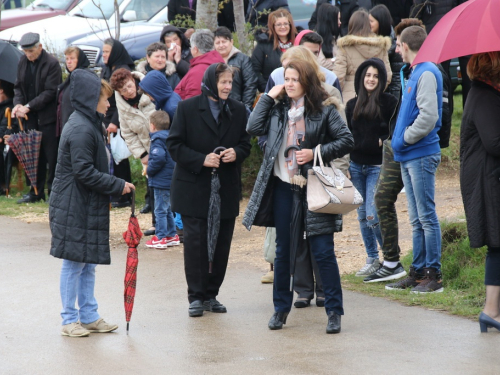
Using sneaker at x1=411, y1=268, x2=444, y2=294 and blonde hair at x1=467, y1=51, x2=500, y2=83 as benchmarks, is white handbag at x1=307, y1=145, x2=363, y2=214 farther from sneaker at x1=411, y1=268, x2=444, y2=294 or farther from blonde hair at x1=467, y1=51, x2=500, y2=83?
sneaker at x1=411, y1=268, x2=444, y2=294

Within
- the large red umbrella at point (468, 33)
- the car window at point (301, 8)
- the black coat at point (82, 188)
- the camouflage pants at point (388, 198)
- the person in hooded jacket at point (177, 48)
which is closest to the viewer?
the large red umbrella at point (468, 33)

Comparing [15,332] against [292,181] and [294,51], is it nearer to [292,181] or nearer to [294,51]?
[292,181]

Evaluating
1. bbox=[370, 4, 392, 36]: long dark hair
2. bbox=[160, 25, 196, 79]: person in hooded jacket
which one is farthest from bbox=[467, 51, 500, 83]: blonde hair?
bbox=[160, 25, 196, 79]: person in hooded jacket

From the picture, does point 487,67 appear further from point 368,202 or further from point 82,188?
point 82,188

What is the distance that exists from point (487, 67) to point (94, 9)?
39.5 feet

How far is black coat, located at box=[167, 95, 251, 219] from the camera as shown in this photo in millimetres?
6750

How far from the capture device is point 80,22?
1605 centimetres

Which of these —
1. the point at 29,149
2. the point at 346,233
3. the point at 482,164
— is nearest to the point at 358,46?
the point at 346,233

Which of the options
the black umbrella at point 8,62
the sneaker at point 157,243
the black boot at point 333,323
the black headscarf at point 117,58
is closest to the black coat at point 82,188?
the black boot at point 333,323

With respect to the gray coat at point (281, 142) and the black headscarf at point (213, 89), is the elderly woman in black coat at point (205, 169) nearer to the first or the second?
the black headscarf at point (213, 89)

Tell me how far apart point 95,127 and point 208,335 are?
5.73 feet

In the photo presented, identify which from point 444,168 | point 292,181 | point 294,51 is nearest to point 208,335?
point 292,181

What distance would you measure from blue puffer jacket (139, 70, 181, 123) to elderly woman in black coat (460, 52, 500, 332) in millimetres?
4358

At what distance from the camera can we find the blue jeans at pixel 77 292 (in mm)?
6133
